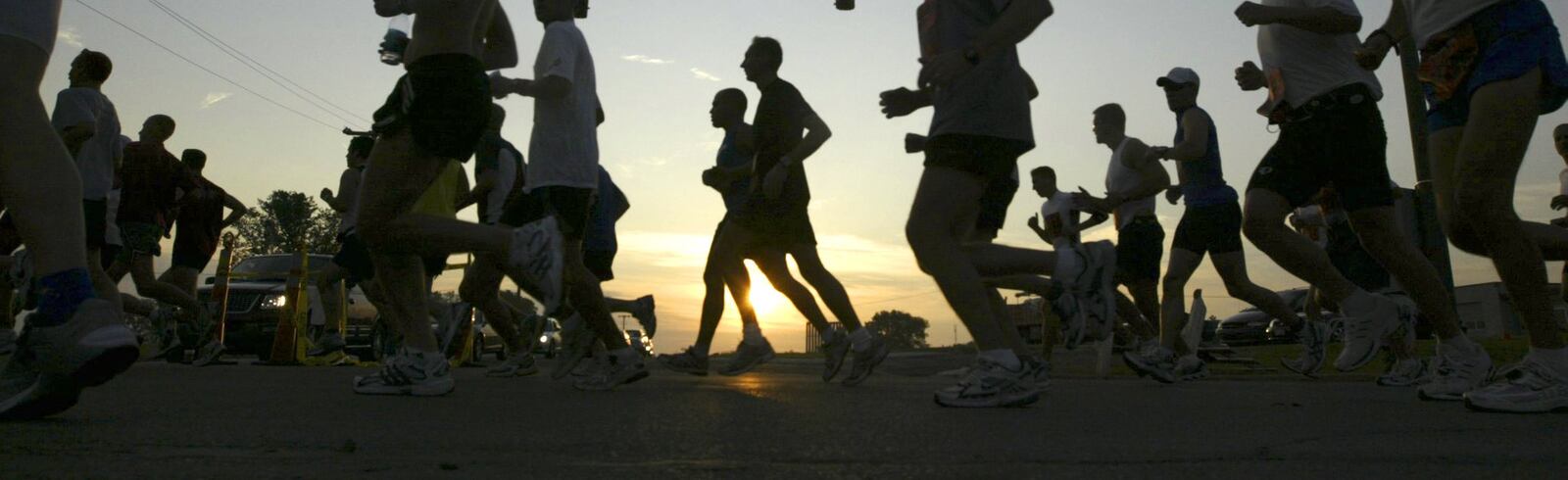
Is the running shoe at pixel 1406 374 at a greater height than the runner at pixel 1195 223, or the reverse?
the runner at pixel 1195 223

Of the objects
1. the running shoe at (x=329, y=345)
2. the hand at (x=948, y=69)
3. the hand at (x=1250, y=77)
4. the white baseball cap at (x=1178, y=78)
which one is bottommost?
the running shoe at (x=329, y=345)

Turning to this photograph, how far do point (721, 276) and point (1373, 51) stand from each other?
137 inches

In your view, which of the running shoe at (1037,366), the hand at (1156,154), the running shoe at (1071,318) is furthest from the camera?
the hand at (1156,154)

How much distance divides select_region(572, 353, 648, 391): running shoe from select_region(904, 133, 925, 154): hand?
1.57 meters

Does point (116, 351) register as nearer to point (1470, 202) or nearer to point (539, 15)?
point (539, 15)

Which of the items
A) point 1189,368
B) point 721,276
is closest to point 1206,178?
point 1189,368

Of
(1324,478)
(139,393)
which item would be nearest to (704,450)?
(1324,478)

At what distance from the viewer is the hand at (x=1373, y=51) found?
13.3ft

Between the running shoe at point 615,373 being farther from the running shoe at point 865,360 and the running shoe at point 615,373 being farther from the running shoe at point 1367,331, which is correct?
the running shoe at point 1367,331

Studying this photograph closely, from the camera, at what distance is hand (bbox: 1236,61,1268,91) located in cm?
493

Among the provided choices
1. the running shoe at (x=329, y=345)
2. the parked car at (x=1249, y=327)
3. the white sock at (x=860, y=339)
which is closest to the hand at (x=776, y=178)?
the white sock at (x=860, y=339)

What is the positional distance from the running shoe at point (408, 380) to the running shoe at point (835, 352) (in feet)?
7.44

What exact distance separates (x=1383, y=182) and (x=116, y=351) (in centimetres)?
408

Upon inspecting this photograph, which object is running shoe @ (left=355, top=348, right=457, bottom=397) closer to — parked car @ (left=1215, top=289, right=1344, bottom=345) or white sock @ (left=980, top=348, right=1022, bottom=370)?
white sock @ (left=980, top=348, right=1022, bottom=370)
